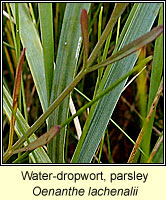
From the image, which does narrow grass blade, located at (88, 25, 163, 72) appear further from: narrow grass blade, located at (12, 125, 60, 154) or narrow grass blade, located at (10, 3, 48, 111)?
narrow grass blade, located at (10, 3, 48, 111)

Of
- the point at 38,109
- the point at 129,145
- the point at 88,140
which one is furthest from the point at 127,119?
the point at 88,140

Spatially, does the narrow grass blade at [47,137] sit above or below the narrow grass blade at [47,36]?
below

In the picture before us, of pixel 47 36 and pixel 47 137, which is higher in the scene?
pixel 47 36

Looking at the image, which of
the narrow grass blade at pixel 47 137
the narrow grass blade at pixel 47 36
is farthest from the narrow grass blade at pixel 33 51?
the narrow grass blade at pixel 47 137

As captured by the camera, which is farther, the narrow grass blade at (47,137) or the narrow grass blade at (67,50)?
the narrow grass blade at (67,50)

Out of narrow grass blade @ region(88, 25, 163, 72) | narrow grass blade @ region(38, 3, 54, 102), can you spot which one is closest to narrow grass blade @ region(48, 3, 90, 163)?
narrow grass blade @ region(38, 3, 54, 102)

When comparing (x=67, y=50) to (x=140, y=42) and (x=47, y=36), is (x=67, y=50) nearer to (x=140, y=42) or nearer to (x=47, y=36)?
(x=47, y=36)

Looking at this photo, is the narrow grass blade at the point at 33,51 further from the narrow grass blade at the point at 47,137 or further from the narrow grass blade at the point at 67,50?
the narrow grass blade at the point at 47,137

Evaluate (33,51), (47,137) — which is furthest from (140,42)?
(33,51)

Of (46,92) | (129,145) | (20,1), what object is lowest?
(129,145)

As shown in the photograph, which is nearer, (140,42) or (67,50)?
(140,42)

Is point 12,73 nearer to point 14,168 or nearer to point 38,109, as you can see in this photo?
point 38,109
